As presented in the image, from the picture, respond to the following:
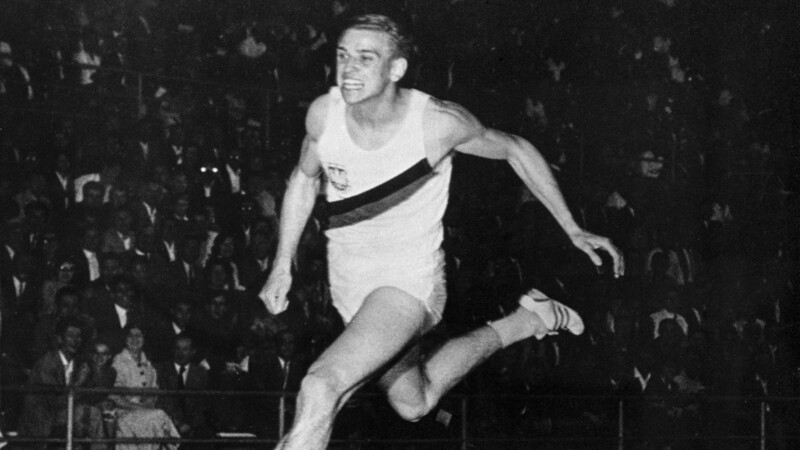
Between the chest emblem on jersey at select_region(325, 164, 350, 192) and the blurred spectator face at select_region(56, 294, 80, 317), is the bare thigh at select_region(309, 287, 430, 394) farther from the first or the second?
the blurred spectator face at select_region(56, 294, 80, 317)

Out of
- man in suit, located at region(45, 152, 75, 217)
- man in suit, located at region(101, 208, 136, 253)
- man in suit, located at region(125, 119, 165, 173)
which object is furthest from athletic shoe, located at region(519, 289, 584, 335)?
man in suit, located at region(45, 152, 75, 217)

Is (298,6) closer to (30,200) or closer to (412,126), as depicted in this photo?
(30,200)

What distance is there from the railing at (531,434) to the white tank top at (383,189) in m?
0.85

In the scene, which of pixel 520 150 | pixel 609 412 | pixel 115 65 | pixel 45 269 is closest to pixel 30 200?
pixel 45 269

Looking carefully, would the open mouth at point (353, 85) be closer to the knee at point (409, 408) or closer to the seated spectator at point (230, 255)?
the knee at point (409, 408)

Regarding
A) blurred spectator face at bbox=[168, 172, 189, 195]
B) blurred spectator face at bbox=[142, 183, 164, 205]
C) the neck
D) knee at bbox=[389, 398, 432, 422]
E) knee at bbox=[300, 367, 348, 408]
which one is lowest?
knee at bbox=[389, 398, 432, 422]

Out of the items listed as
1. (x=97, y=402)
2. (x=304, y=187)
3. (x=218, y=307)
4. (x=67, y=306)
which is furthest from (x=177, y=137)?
(x=304, y=187)

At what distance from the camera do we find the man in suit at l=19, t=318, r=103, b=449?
4406mm

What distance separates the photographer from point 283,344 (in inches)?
191

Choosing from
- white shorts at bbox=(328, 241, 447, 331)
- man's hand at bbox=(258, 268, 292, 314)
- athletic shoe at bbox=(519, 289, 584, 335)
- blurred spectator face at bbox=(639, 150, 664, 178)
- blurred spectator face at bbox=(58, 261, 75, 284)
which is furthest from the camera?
blurred spectator face at bbox=(639, 150, 664, 178)

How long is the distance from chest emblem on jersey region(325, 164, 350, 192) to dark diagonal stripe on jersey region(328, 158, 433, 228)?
0.15ft

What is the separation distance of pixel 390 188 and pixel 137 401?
1336mm

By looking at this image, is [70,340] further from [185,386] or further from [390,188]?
[390,188]

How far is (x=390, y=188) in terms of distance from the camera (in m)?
3.90
